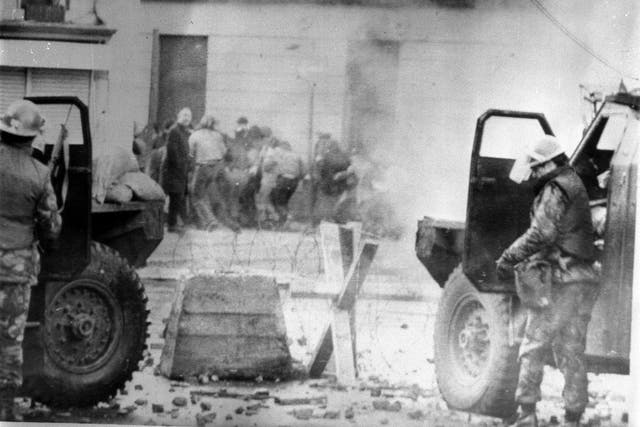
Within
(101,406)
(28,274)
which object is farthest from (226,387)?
(28,274)

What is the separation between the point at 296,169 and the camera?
8773mm

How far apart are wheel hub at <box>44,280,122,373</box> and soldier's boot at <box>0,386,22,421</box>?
1.09 ft

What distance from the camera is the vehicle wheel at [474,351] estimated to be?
849 centimetres

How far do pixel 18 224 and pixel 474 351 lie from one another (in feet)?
9.68

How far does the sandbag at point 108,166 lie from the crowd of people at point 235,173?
78mm

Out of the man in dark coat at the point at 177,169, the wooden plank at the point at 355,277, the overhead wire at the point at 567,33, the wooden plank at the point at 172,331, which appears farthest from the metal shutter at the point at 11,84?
the overhead wire at the point at 567,33

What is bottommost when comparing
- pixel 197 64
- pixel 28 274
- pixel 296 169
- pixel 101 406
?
pixel 101 406

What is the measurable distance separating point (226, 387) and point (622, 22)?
11.3 feet

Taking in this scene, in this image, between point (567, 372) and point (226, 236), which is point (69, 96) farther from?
point (567, 372)

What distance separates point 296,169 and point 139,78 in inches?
45.9

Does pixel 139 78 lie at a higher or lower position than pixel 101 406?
higher

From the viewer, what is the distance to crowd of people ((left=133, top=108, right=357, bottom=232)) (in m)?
8.73

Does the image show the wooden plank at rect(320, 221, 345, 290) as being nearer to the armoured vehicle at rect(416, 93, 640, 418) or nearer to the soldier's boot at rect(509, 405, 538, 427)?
the armoured vehicle at rect(416, 93, 640, 418)

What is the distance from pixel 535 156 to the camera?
→ 8391 millimetres
